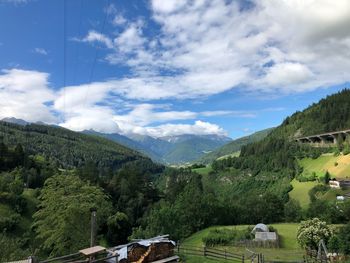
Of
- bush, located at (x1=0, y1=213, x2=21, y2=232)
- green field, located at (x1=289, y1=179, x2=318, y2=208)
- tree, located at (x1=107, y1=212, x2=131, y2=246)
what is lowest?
tree, located at (x1=107, y1=212, x2=131, y2=246)

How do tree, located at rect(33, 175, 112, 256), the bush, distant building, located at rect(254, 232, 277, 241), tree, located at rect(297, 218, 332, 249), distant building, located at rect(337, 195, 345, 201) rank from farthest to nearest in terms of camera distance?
distant building, located at rect(337, 195, 345, 201), distant building, located at rect(254, 232, 277, 241), the bush, tree, located at rect(297, 218, 332, 249), tree, located at rect(33, 175, 112, 256)

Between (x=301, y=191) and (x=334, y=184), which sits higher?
(x=334, y=184)

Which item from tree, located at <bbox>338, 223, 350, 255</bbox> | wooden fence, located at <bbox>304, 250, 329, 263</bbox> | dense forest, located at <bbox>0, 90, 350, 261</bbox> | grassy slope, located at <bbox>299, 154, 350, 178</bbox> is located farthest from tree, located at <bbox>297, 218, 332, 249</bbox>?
grassy slope, located at <bbox>299, 154, 350, 178</bbox>

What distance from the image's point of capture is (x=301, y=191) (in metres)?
127

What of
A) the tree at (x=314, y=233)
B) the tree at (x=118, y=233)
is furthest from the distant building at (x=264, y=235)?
the tree at (x=118, y=233)

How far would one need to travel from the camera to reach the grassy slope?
428ft

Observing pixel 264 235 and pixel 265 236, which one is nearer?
pixel 265 236

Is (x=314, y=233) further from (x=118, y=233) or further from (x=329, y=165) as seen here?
(x=329, y=165)

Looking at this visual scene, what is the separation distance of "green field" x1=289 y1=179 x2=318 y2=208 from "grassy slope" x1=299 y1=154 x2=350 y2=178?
842 cm

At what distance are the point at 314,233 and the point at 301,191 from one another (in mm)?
86191

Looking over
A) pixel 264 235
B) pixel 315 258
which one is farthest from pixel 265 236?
pixel 315 258

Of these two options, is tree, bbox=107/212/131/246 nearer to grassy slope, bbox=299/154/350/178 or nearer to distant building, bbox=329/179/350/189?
distant building, bbox=329/179/350/189

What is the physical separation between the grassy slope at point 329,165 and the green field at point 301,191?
8.42 m

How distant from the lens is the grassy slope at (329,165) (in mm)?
130312
